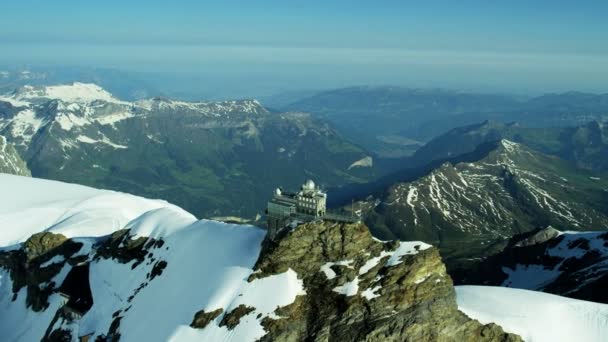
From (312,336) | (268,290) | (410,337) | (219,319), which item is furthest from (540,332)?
(219,319)

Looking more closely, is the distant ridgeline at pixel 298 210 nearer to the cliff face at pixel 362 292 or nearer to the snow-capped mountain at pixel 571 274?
the cliff face at pixel 362 292

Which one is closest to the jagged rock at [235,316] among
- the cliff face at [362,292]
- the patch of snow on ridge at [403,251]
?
the cliff face at [362,292]

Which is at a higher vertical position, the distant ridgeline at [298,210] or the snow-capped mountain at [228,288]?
the distant ridgeline at [298,210]

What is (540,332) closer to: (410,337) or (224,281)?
(410,337)

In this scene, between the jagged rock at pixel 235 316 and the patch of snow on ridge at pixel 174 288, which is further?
the patch of snow on ridge at pixel 174 288

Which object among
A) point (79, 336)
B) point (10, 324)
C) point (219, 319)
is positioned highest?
point (219, 319)

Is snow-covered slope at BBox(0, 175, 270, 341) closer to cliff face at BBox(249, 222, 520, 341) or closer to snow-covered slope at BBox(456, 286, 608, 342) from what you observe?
cliff face at BBox(249, 222, 520, 341)

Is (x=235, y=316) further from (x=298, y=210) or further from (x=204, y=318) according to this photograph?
(x=298, y=210)
